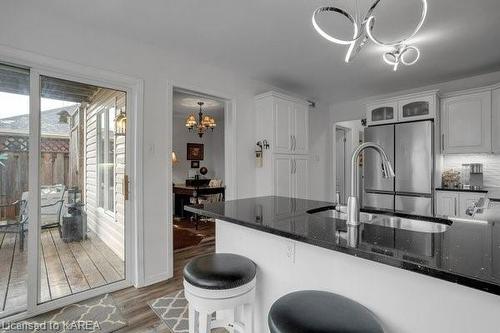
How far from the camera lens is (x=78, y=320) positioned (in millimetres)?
2105

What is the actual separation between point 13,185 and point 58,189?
319 mm

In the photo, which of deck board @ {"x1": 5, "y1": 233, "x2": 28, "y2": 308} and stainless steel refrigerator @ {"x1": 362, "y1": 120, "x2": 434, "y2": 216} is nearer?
deck board @ {"x1": 5, "y1": 233, "x2": 28, "y2": 308}

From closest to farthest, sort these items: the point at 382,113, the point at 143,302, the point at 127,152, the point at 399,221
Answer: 1. the point at 399,221
2. the point at 143,302
3. the point at 127,152
4. the point at 382,113

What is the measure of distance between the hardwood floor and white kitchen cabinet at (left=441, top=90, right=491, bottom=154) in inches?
160

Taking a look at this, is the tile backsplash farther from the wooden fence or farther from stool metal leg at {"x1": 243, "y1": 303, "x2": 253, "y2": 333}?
the wooden fence

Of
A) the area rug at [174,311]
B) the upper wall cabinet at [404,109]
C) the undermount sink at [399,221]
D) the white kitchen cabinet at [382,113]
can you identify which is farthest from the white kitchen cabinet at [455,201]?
the area rug at [174,311]

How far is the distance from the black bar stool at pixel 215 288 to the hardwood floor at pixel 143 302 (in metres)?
0.78

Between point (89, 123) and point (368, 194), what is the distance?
158 inches

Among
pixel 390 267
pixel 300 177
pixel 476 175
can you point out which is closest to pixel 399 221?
pixel 390 267

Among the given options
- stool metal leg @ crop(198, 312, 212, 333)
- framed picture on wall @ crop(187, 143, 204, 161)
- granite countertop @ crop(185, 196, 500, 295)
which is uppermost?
framed picture on wall @ crop(187, 143, 204, 161)

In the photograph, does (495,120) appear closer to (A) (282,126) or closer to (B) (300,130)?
(B) (300,130)

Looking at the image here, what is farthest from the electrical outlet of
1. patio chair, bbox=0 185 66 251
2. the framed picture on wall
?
the framed picture on wall

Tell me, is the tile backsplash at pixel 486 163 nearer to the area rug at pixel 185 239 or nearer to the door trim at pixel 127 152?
the area rug at pixel 185 239

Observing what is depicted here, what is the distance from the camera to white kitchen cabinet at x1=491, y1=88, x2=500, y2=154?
134 inches
